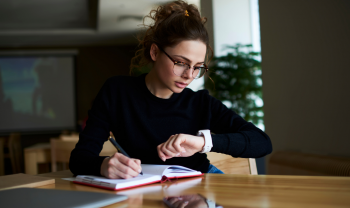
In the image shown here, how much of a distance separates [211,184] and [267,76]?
174cm

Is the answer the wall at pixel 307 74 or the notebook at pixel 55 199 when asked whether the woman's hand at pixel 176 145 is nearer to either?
the notebook at pixel 55 199

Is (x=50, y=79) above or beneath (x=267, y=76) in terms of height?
above

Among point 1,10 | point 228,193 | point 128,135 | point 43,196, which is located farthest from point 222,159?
point 1,10

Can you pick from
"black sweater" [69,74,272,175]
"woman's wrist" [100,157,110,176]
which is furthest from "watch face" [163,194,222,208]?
"black sweater" [69,74,272,175]

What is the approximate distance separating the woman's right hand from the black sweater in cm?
29

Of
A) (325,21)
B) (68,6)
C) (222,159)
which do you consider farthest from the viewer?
(68,6)

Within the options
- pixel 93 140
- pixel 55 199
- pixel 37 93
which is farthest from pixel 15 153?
pixel 55 199

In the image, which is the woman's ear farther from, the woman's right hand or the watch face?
the watch face

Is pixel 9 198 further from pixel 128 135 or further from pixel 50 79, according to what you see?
pixel 50 79

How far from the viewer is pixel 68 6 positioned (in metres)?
6.06

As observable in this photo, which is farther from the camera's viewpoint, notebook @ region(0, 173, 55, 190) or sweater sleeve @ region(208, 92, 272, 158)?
sweater sleeve @ region(208, 92, 272, 158)

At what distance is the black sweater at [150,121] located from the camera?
121 centimetres

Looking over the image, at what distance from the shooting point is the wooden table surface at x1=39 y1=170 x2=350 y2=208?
62cm

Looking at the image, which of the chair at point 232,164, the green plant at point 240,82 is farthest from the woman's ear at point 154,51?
the green plant at point 240,82
